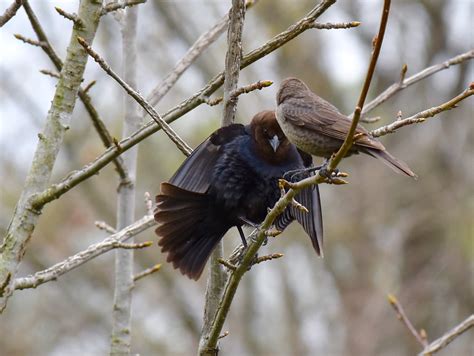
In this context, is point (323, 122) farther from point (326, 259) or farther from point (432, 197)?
point (326, 259)

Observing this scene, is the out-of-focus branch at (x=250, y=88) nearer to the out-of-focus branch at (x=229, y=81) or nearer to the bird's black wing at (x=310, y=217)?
the out-of-focus branch at (x=229, y=81)

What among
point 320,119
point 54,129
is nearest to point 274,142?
point 320,119

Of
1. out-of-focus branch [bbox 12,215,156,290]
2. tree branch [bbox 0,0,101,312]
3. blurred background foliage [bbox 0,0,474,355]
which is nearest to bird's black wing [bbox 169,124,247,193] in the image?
out-of-focus branch [bbox 12,215,156,290]

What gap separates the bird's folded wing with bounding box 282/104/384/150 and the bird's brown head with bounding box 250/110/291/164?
341mm

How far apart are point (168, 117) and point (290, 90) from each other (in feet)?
3.66

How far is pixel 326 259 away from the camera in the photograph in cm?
1207

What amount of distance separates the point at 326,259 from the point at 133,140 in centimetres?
940

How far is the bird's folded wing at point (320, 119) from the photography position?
333cm

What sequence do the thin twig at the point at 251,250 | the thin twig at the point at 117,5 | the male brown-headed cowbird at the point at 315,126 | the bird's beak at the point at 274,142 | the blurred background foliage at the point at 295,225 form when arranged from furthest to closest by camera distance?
1. the blurred background foliage at the point at 295,225
2. the bird's beak at the point at 274,142
3. the male brown-headed cowbird at the point at 315,126
4. the thin twig at the point at 117,5
5. the thin twig at the point at 251,250

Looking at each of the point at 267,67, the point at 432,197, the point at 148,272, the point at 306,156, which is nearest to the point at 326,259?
the point at 432,197

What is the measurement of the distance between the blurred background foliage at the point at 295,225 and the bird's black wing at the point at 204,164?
622cm

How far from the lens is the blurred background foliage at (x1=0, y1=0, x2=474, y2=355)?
10.6 metres

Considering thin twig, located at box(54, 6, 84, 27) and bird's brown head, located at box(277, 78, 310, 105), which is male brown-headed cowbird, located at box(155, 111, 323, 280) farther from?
thin twig, located at box(54, 6, 84, 27)

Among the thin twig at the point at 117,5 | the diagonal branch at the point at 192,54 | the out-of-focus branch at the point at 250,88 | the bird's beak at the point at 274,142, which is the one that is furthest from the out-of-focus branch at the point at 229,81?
the bird's beak at the point at 274,142
